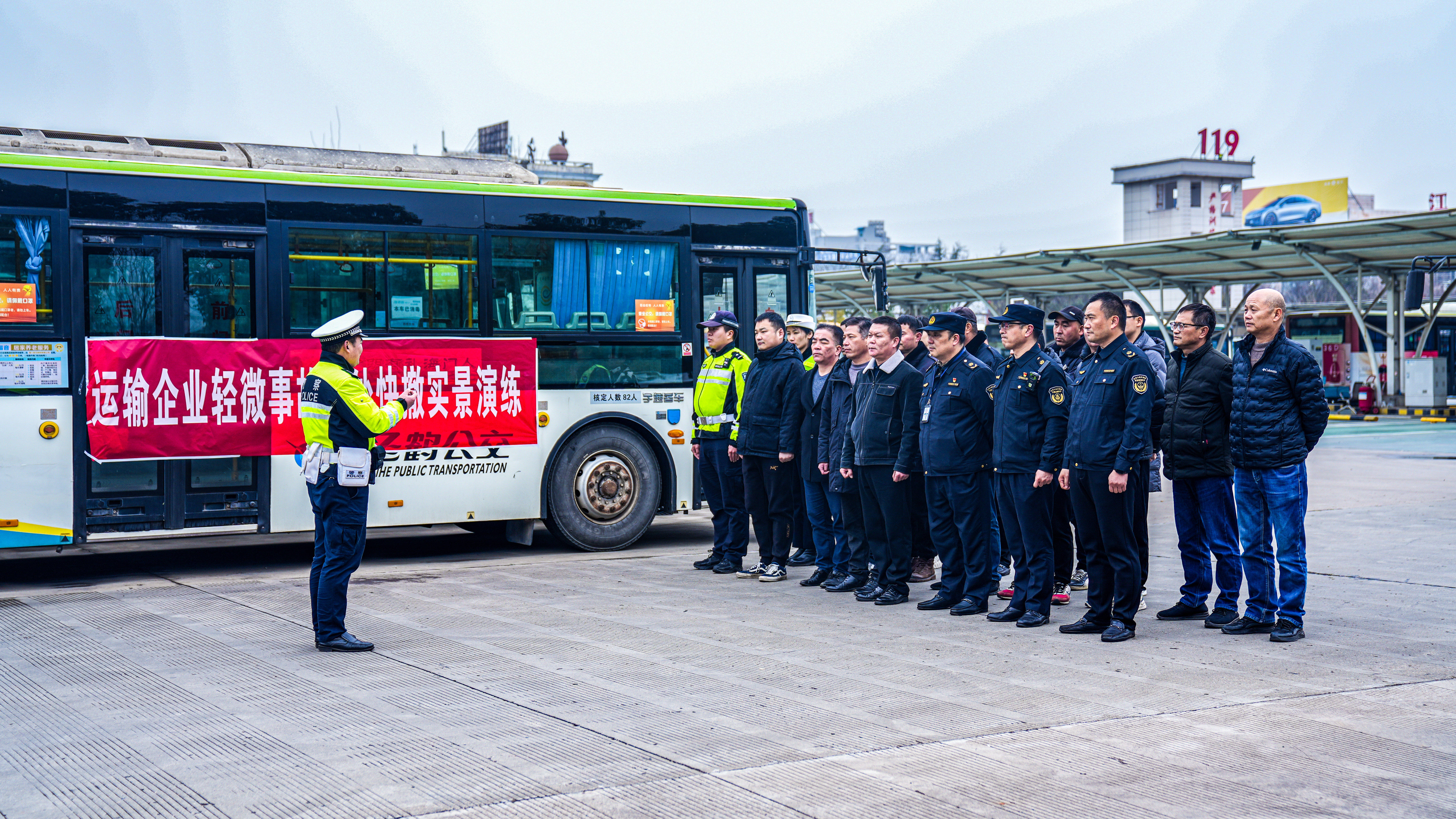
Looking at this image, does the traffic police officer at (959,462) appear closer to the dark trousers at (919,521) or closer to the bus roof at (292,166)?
the dark trousers at (919,521)

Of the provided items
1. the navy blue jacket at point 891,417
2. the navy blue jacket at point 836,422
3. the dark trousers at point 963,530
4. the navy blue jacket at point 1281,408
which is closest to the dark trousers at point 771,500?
the navy blue jacket at point 836,422

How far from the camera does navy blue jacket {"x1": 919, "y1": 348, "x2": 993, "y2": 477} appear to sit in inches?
329

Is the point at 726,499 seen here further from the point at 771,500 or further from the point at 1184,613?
the point at 1184,613

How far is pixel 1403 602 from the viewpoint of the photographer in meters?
8.58

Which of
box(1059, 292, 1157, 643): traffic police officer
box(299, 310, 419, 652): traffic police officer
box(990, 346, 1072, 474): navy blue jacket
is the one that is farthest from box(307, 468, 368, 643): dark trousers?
box(1059, 292, 1157, 643): traffic police officer

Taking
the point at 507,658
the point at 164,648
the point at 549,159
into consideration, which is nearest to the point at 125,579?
the point at 164,648

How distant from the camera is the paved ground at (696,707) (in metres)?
4.62

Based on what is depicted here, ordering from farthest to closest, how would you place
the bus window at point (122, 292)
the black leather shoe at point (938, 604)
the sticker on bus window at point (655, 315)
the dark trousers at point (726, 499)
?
1. the sticker on bus window at point (655, 315)
2. the dark trousers at point (726, 499)
3. the bus window at point (122, 292)
4. the black leather shoe at point (938, 604)

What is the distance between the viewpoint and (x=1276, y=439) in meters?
7.31

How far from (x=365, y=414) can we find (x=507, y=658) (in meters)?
1.53

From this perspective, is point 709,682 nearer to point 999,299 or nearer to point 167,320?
point 167,320

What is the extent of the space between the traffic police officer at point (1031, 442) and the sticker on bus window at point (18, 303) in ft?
22.4

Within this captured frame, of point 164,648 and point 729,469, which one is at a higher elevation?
point 729,469

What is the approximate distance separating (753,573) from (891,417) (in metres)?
2.01
